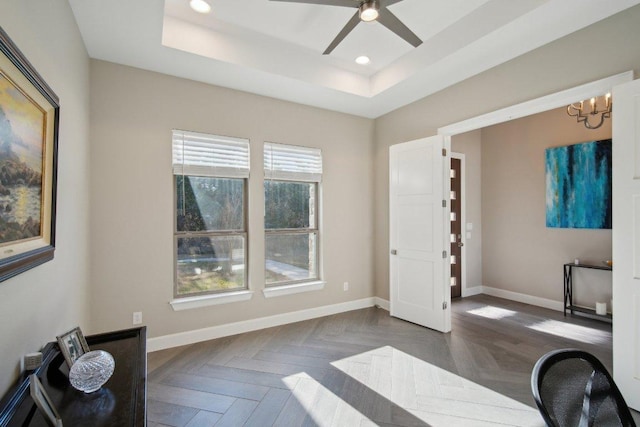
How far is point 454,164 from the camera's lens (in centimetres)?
508

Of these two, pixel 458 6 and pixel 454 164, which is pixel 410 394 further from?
pixel 454 164

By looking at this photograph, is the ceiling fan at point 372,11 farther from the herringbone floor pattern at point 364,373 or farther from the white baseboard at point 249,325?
the white baseboard at point 249,325

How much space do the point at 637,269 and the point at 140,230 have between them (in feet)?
13.3

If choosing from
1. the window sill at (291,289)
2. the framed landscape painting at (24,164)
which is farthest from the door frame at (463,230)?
the framed landscape painting at (24,164)

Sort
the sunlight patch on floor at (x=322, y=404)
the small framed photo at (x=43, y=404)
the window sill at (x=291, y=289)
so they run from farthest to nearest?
the window sill at (x=291, y=289), the sunlight patch on floor at (x=322, y=404), the small framed photo at (x=43, y=404)

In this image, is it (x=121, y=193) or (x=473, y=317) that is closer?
(x=121, y=193)

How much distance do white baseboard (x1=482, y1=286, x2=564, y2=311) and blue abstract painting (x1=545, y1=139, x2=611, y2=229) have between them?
1102mm

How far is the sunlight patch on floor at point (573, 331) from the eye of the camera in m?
3.30

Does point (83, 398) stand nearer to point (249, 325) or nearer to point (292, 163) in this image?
point (249, 325)

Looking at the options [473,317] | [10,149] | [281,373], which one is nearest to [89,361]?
[10,149]

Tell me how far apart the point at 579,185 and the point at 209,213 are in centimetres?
469

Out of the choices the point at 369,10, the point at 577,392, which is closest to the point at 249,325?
the point at 577,392

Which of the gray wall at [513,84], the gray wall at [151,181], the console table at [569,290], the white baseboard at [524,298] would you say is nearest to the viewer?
the gray wall at [513,84]

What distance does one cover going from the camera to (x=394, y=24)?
7.46ft
